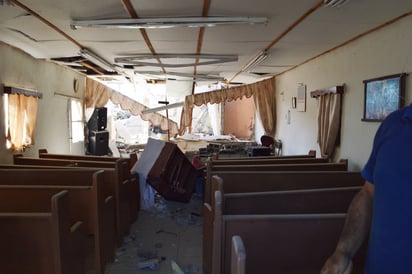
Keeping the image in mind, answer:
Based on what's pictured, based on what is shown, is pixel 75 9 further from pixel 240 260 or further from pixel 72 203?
pixel 240 260

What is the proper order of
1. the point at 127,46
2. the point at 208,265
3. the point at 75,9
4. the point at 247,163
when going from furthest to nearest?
the point at 127,46
the point at 247,163
the point at 75,9
the point at 208,265

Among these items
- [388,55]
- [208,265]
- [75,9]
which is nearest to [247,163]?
[208,265]

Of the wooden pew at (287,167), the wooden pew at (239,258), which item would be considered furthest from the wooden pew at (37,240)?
the wooden pew at (287,167)

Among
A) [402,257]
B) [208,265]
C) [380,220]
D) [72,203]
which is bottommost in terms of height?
[208,265]

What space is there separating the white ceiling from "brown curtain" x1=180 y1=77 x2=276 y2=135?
77.0 inches

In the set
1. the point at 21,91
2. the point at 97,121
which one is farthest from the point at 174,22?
the point at 97,121

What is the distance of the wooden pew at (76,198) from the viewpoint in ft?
7.11

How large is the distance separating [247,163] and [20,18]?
8.62 feet

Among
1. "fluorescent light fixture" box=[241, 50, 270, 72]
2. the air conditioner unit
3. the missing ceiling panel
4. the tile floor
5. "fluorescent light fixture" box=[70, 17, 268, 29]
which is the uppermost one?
"fluorescent light fixture" box=[241, 50, 270, 72]

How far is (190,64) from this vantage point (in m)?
4.61

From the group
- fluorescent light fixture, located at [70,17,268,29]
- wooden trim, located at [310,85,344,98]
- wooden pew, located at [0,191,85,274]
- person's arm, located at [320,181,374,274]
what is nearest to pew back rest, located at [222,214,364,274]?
person's arm, located at [320,181,374,274]

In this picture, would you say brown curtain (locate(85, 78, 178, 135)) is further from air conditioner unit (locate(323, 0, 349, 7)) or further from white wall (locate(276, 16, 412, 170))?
air conditioner unit (locate(323, 0, 349, 7))

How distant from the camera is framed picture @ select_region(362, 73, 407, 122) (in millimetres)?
2441

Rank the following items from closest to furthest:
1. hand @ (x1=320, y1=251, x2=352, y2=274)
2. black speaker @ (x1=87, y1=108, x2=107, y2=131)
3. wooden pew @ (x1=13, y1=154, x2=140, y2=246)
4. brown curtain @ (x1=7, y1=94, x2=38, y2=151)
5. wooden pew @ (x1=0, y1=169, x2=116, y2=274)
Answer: hand @ (x1=320, y1=251, x2=352, y2=274) < wooden pew @ (x1=0, y1=169, x2=116, y2=274) < wooden pew @ (x1=13, y1=154, x2=140, y2=246) < brown curtain @ (x1=7, y1=94, x2=38, y2=151) < black speaker @ (x1=87, y1=108, x2=107, y2=131)
